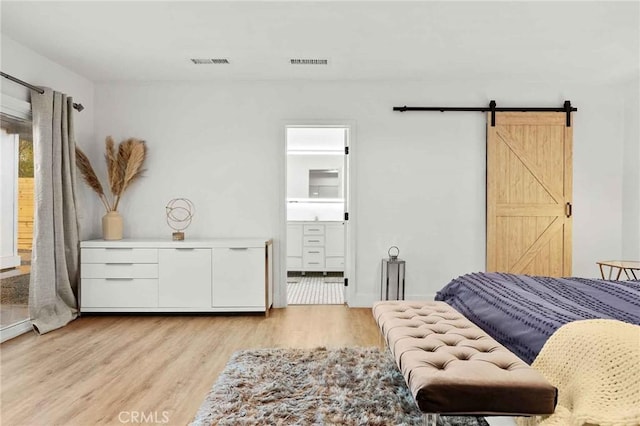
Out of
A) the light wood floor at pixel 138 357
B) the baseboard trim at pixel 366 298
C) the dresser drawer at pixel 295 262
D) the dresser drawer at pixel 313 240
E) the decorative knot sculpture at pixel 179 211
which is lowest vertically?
the light wood floor at pixel 138 357

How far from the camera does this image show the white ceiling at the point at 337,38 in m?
2.94

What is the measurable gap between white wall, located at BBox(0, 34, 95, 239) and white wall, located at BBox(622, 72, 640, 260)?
19.5 ft

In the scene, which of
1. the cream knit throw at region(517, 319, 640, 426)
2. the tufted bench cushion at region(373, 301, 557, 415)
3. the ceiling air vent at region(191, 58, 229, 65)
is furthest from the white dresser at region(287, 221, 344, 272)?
the cream knit throw at region(517, 319, 640, 426)

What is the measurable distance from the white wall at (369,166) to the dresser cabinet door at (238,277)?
498 millimetres

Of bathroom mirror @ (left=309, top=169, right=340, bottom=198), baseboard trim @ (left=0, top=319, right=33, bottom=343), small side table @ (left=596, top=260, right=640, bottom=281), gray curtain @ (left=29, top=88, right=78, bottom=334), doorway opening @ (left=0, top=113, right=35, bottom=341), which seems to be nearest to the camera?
baseboard trim @ (left=0, top=319, right=33, bottom=343)

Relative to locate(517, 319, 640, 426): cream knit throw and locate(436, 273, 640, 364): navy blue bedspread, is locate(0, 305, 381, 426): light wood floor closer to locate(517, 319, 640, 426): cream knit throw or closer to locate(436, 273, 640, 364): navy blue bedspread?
locate(436, 273, 640, 364): navy blue bedspread

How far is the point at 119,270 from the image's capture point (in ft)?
13.9

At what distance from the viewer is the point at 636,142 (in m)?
4.53

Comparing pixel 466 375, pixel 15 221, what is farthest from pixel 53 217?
pixel 466 375

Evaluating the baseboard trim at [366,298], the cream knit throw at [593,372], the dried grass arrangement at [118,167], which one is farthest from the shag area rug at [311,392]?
the dried grass arrangement at [118,167]

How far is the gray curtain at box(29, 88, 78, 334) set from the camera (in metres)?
3.75

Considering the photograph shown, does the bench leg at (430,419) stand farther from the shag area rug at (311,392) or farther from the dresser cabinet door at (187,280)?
the dresser cabinet door at (187,280)

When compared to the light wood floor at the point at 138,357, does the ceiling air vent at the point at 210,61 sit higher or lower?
higher

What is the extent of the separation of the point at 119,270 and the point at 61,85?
1.95 metres
